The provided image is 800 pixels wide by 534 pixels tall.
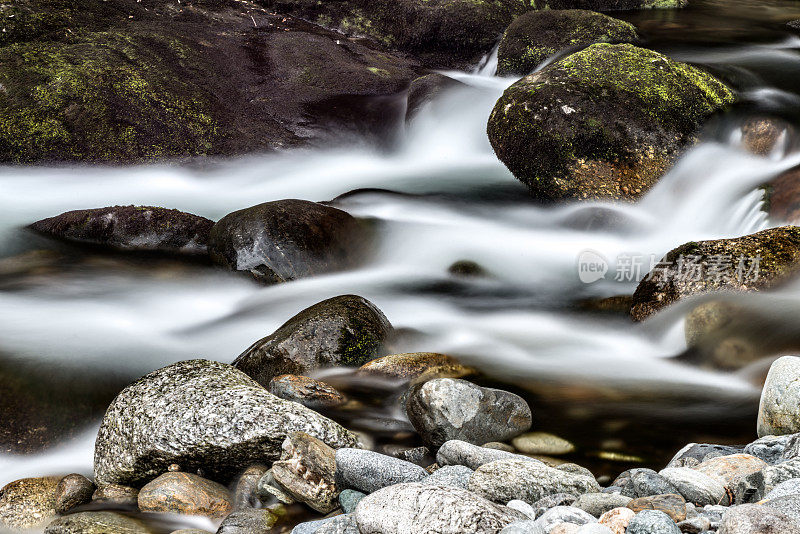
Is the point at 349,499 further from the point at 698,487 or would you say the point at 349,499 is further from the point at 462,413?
the point at 698,487

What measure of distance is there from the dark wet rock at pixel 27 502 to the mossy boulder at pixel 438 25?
10352mm

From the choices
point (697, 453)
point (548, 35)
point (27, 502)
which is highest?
point (548, 35)

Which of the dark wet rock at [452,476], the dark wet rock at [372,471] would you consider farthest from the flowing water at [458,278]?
the dark wet rock at [372,471]

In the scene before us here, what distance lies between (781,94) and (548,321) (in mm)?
4856

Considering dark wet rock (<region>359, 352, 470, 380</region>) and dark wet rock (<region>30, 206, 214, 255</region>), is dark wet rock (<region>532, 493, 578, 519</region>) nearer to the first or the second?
dark wet rock (<region>359, 352, 470, 380</region>)

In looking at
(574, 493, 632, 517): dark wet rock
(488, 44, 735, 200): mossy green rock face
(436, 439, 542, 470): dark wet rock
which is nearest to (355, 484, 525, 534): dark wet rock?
(574, 493, 632, 517): dark wet rock

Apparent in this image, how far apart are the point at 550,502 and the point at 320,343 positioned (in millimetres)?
2542

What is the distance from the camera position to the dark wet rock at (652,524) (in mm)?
2605

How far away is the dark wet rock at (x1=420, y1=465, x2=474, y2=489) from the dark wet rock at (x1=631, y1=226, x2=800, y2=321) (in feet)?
9.30

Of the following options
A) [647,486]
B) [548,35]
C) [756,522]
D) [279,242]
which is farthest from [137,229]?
[548,35]

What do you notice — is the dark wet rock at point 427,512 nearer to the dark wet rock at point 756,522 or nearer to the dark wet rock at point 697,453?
the dark wet rock at point 756,522

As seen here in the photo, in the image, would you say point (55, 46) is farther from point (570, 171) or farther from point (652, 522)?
point (652, 522)

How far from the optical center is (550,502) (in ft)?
10.9

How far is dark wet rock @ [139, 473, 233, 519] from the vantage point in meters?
3.83
